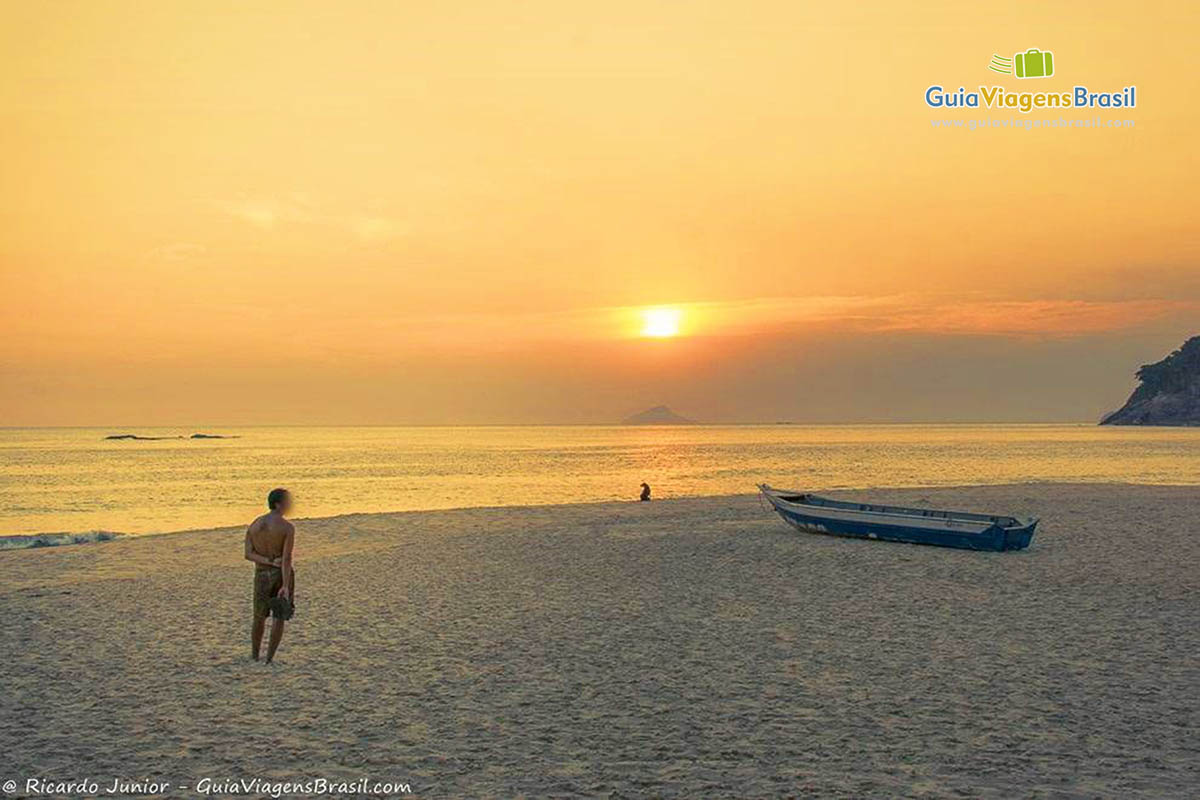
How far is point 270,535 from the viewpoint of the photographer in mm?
12008

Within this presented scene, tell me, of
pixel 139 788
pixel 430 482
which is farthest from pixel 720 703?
pixel 430 482

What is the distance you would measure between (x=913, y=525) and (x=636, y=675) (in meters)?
15.1

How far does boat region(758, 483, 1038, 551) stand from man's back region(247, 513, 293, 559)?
1771 cm

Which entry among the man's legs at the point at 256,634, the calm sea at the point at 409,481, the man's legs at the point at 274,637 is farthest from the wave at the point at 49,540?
the man's legs at the point at 274,637

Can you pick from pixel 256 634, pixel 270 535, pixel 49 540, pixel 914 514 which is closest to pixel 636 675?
pixel 270 535

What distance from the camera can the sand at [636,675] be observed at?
8305 millimetres

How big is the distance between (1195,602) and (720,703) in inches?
443

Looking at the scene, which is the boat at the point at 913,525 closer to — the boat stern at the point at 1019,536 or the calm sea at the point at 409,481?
the boat stern at the point at 1019,536

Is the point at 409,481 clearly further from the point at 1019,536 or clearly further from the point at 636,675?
the point at 636,675

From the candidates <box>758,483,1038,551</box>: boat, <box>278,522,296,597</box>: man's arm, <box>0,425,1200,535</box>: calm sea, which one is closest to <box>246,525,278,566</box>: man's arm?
<box>278,522,296,597</box>: man's arm

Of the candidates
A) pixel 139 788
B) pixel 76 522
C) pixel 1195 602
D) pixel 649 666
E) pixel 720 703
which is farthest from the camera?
pixel 76 522

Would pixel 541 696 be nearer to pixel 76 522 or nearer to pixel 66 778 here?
pixel 66 778

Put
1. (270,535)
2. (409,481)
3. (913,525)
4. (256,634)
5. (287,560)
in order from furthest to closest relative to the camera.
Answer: (409,481) < (913,525) < (256,634) < (287,560) < (270,535)

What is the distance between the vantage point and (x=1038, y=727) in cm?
941
